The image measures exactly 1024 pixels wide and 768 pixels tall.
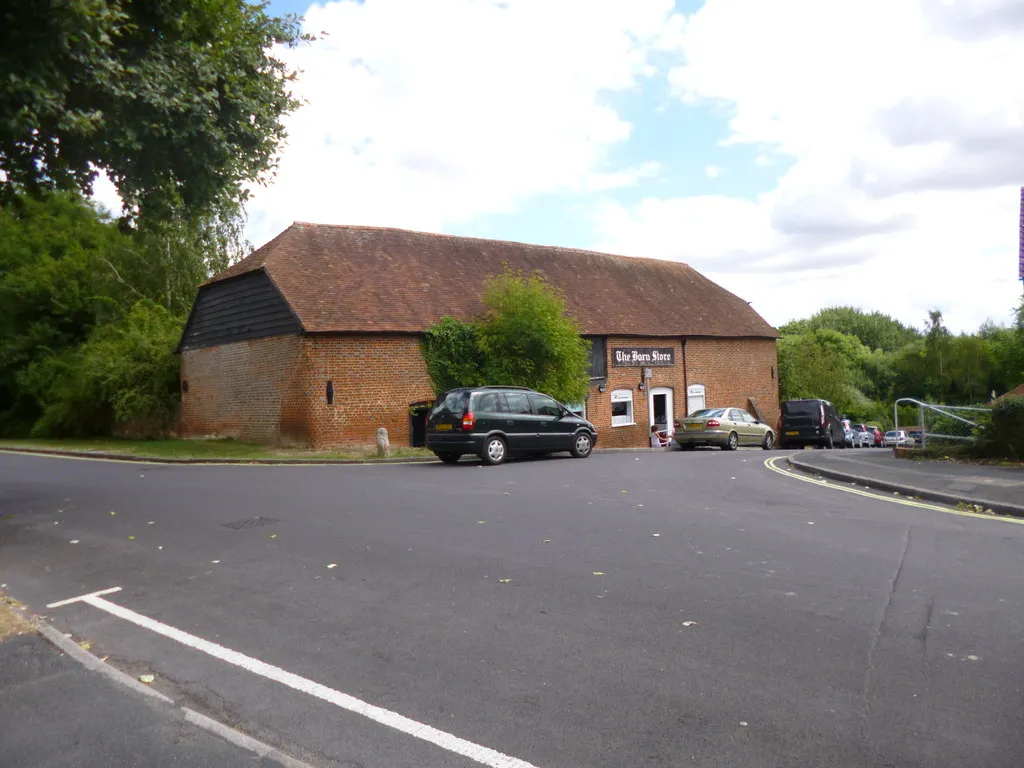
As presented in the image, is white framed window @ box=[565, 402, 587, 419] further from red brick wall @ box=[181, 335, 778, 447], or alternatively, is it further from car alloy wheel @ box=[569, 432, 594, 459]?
car alloy wheel @ box=[569, 432, 594, 459]

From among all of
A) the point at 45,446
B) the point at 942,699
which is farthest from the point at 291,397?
the point at 942,699

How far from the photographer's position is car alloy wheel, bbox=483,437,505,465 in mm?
17469

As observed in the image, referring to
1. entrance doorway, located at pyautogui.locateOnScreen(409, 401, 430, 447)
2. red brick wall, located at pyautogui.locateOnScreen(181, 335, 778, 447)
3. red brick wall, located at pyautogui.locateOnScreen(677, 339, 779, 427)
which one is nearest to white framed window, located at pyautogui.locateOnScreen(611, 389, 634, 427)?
red brick wall, located at pyautogui.locateOnScreen(181, 335, 778, 447)

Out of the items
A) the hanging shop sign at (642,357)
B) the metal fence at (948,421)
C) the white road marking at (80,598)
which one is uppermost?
the hanging shop sign at (642,357)

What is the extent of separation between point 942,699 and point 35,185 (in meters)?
12.1

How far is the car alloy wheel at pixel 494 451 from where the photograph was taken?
1747 cm

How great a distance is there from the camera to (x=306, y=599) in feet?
19.9

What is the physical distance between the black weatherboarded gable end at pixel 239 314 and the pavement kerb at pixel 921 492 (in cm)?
1501

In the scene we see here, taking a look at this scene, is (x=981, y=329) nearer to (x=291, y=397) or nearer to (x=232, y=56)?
(x=291, y=397)

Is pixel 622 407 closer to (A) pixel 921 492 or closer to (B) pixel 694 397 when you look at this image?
(B) pixel 694 397

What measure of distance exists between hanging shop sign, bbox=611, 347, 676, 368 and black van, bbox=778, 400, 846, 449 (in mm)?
4814

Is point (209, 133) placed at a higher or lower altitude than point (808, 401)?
higher

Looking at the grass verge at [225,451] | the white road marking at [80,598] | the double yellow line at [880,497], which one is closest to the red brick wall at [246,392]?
the grass verge at [225,451]

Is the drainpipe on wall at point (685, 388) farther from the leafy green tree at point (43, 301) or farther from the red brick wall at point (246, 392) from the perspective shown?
the leafy green tree at point (43, 301)
